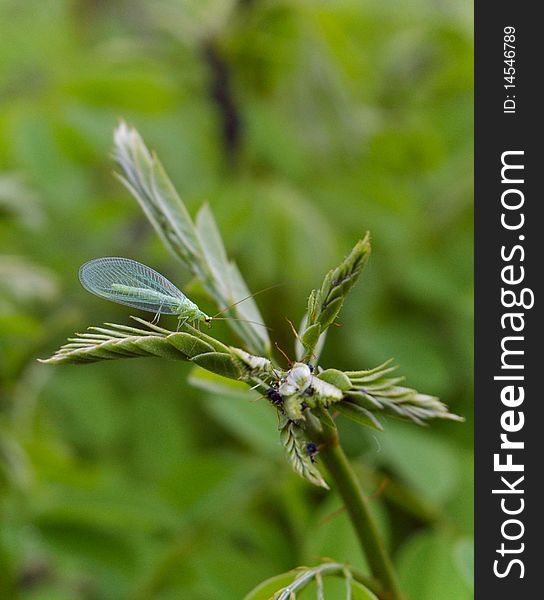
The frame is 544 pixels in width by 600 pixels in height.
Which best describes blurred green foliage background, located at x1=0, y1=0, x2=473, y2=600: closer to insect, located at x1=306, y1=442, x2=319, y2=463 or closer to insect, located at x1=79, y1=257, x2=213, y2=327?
insect, located at x1=79, y1=257, x2=213, y2=327

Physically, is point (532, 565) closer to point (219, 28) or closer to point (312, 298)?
point (312, 298)

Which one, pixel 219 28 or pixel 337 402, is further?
pixel 219 28

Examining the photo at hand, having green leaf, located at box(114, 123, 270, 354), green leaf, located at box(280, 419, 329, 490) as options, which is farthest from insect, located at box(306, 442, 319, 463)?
green leaf, located at box(114, 123, 270, 354)

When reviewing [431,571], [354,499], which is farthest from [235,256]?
[354,499]

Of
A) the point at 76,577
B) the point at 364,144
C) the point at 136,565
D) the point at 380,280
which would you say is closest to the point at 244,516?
the point at 136,565

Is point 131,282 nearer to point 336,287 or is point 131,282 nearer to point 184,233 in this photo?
point 184,233

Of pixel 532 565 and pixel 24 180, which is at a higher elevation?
pixel 24 180

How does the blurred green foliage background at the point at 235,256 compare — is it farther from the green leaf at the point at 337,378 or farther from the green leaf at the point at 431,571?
the green leaf at the point at 337,378
